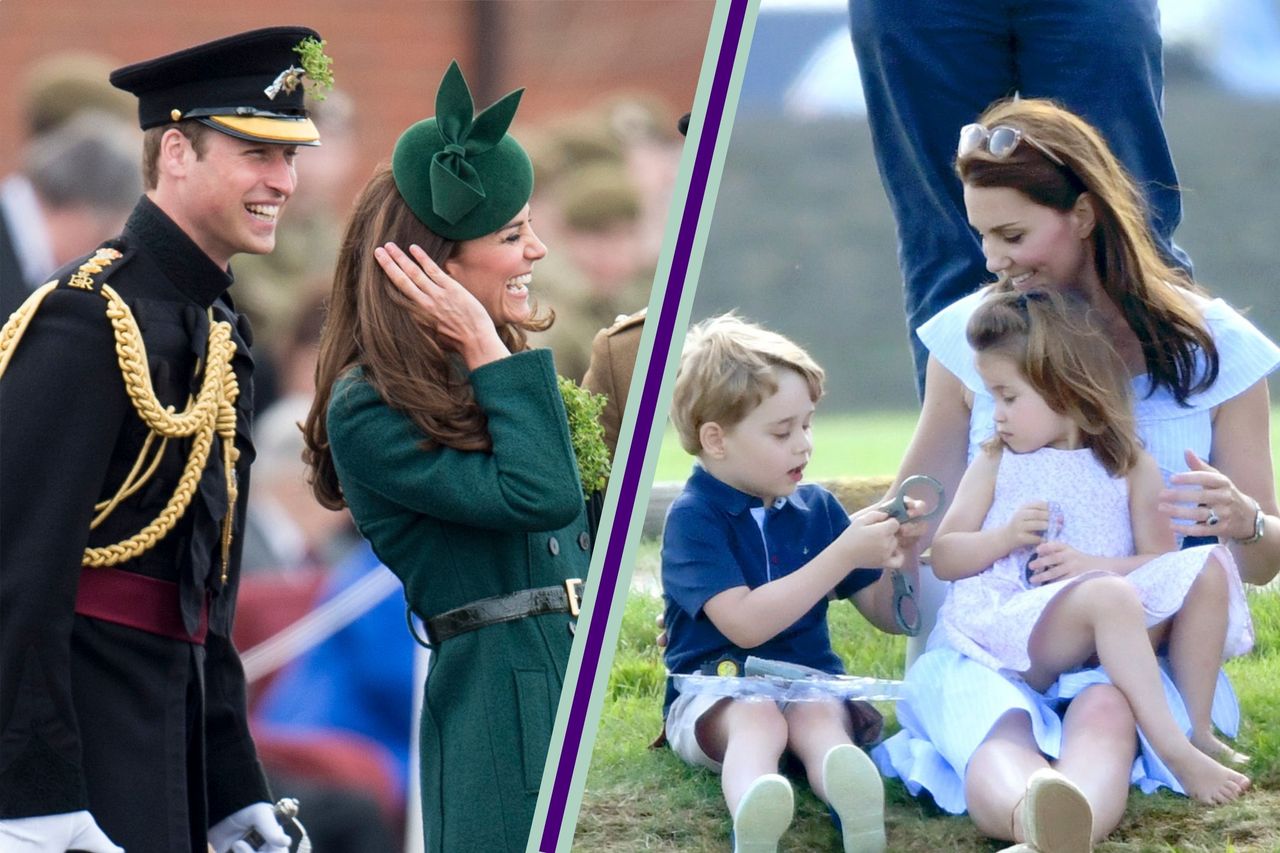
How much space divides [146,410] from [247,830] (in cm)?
63

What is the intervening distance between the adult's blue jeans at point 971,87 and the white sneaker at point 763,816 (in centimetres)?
86

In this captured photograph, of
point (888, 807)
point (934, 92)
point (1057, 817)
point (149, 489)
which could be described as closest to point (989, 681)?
point (888, 807)

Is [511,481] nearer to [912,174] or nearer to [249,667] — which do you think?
[912,174]

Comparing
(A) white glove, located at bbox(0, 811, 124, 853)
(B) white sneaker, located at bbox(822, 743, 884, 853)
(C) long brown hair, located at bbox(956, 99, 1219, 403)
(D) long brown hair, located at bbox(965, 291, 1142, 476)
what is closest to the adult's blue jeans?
(C) long brown hair, located at bbox(956, 99, 1219, 403)

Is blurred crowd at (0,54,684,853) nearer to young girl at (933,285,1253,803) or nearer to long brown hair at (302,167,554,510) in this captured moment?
long brown hair at (302,167,554,510)

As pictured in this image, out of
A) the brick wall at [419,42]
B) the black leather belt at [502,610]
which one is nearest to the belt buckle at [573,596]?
the black leather belt at [502,610]

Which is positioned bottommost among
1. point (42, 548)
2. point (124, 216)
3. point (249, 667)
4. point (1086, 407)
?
point (249, 667)

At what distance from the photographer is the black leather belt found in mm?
2477

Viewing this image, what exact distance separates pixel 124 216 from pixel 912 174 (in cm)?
160

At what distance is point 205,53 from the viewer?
2.66 meters

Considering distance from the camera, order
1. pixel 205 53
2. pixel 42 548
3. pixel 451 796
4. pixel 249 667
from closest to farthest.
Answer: pixel 42 548, pixel 451 796, pixel 205 53, pixel 249 667

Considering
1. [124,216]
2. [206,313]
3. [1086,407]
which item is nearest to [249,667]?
[124,216]

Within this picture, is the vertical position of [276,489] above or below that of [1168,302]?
below

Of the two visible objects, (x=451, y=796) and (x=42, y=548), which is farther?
(x=451, y=796)
